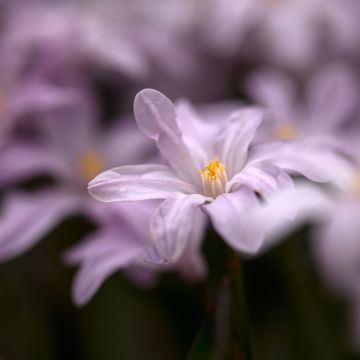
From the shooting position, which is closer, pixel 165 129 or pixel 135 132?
pixel 165 129

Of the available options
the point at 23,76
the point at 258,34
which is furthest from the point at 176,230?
the point at 258,34

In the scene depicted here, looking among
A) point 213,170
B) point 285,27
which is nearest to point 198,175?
point 213,170

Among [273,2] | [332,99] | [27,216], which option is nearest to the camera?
[27,216]

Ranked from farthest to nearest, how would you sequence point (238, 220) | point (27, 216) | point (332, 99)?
1. point (332, 99)
2. point (27, 216)
3. point (238, 220)

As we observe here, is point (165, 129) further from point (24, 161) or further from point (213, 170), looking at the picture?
point (24, 161)

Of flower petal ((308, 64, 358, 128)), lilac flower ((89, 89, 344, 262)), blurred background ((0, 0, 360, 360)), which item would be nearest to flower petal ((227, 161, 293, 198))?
lilac flower ((89, 89, 344, 262))

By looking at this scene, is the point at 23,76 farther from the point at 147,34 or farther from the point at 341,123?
the point at 341,123

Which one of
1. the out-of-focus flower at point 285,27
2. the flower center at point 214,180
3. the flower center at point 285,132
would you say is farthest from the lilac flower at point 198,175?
the out-of-focus flower at point 285,27
